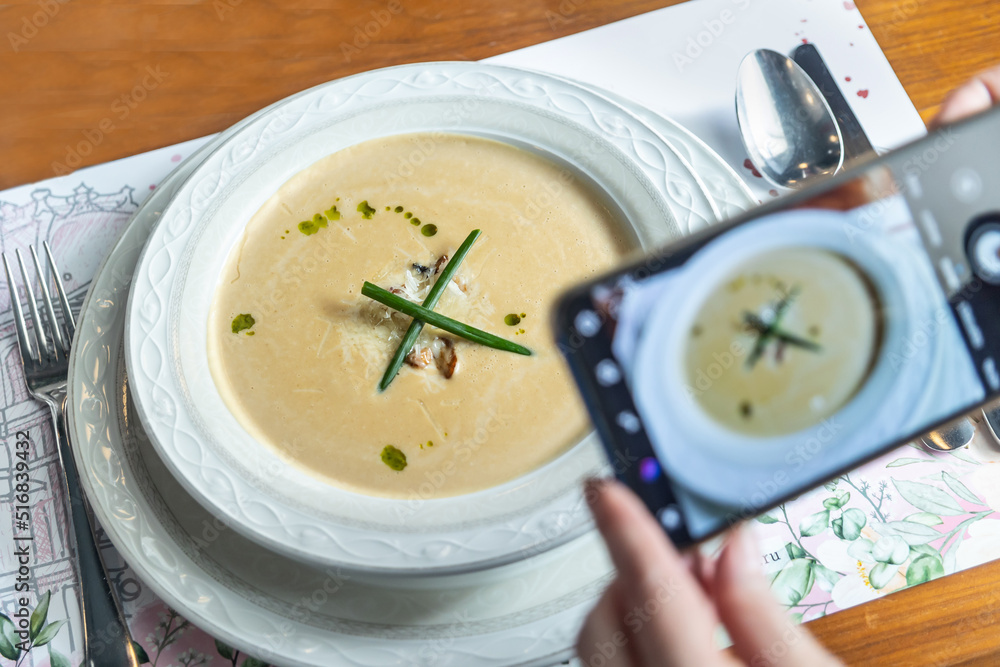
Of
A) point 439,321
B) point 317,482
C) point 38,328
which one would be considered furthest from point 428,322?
point 38,328

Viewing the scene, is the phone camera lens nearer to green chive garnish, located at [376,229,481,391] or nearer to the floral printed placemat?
the floral printed placemat

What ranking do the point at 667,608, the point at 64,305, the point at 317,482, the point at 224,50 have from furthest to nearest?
the point at 224,50 → the point at 64,305 → the point at 317,482 → the point at 667,608

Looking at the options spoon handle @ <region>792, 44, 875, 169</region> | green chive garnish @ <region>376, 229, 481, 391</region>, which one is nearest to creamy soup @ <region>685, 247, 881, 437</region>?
green chive garnish @ <region>376, 229, 481, 391</region>

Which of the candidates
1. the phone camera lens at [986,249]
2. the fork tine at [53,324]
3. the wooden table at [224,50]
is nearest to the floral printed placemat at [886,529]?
the phone camera lens at [986,249]

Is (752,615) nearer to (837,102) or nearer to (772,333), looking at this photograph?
(772,333)

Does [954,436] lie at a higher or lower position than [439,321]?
lower

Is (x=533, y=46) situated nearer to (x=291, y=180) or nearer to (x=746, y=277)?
(x=291, y=180)
